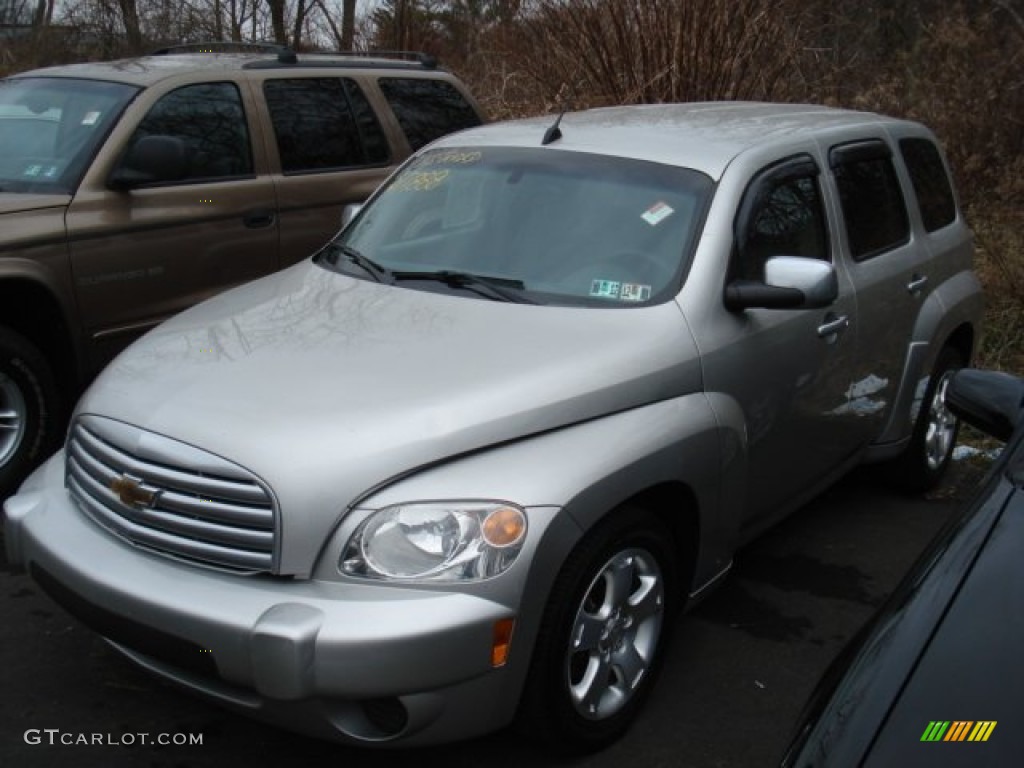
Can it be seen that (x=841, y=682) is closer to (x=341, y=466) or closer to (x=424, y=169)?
(x=341, y=466)

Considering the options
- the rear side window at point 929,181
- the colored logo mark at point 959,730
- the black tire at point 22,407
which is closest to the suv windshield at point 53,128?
the black tire at point 22,407

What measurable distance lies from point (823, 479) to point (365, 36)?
10.9 meters

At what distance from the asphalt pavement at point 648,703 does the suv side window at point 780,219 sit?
1269 mm

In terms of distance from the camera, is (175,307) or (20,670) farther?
(175,307)

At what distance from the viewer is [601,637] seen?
10.7ft

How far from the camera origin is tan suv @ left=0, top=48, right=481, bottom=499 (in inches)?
197

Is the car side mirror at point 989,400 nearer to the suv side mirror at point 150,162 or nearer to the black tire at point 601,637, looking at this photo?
the black tire at point 601,637

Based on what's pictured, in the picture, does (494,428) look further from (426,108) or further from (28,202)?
(426,108)

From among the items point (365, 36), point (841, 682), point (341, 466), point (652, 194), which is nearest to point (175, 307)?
point (652, 194)

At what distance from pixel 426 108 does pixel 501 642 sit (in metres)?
4.72

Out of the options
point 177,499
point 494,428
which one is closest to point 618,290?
point 494,428

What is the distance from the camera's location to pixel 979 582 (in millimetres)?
2320

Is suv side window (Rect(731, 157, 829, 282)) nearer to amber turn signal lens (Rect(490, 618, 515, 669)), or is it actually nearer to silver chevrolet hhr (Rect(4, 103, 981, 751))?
silver chevrolet hhr (Rect(4, 103, 981, 751))

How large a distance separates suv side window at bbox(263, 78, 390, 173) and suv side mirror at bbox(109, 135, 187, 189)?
2.88ft
